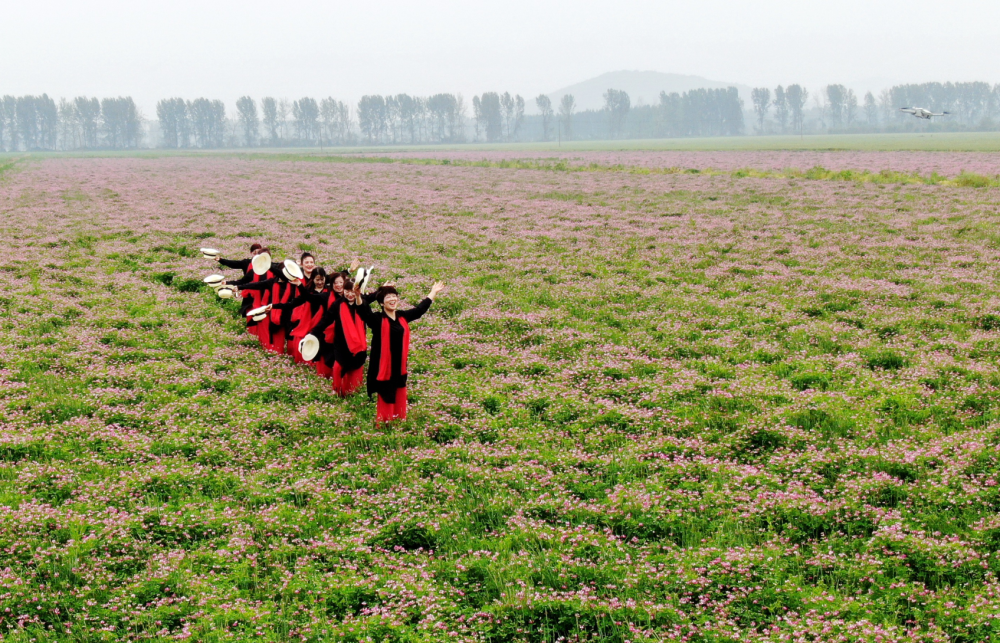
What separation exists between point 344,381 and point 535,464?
156 inches

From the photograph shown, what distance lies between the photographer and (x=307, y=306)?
1223 cm

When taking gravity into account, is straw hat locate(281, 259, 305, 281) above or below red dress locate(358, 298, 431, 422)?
above

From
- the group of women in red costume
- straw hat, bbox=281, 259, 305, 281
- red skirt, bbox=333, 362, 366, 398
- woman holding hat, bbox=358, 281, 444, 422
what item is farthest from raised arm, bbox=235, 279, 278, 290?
woman holding hat, bbox=358, 281, 444, 422

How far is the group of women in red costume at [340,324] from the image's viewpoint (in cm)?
982

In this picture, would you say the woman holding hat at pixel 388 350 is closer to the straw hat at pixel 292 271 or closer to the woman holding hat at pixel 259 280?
the straw hat at pixel 292 271

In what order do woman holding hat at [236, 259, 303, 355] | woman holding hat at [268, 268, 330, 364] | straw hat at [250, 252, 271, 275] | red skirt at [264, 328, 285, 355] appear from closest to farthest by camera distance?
woman holding hat at [268, 268, 330, 364], straw hat at [250, 252, 271, 275], woman holding hat at [236, 259, 303, 355], red skirt at [264, 328, 285, 355]

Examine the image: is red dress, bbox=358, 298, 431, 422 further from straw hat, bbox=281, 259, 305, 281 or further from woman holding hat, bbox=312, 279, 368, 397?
straw hat, bbox=281, 259, 305, 281

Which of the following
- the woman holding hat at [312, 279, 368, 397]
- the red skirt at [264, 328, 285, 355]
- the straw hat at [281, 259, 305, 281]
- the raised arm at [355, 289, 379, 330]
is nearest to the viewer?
the raised arm at [355, 289, 379, 330]

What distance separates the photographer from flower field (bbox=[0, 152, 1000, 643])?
607 centimetres

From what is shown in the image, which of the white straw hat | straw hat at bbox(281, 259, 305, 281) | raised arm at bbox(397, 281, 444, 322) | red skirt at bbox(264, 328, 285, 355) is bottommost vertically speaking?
red skirt at bbox(264, 328, 285, 355)

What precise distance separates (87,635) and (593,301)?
12.8 metres

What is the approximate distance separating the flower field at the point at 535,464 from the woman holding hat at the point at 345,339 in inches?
23.2

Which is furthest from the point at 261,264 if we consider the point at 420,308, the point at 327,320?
the point at 420,308

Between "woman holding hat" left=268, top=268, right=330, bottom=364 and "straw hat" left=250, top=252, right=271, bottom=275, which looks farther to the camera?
"straw hat" left=250, top=252, right=271, bottom=275
